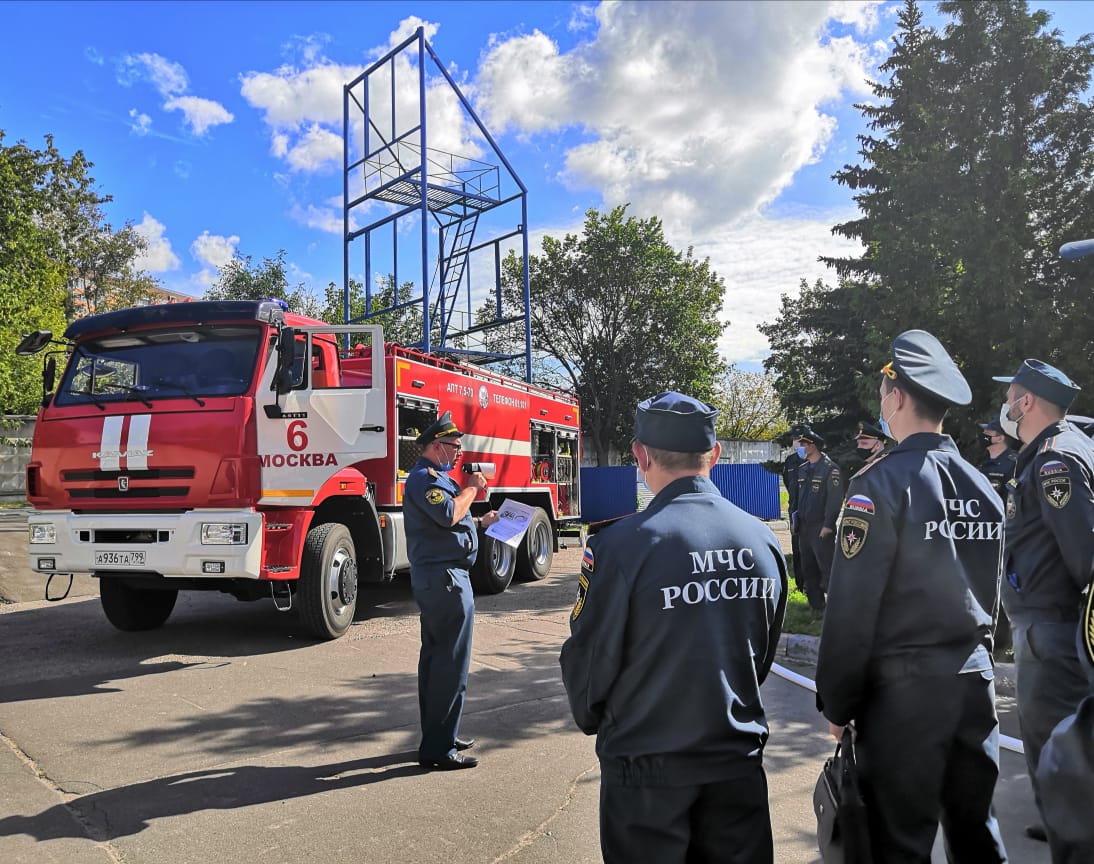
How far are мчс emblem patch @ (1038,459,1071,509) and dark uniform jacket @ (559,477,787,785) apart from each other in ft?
5.81

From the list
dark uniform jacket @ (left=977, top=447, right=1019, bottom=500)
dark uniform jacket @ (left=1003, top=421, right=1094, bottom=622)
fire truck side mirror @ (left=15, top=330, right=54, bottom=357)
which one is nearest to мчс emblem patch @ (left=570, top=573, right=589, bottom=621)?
dark uniform jacket @ (left=1003, top=421, right=1094, bottom=622)

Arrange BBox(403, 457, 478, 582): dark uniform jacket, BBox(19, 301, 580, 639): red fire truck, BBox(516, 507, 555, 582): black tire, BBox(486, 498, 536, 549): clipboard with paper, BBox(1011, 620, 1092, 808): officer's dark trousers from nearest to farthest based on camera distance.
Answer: BBox(1011, 620, 1092, 808): officer's dark trousers < BBox(403, 457, 478, 582): dark uniform jacket < BBox(486, 498, 536, 549): clipboard with paper < BBox(19, 301, 580, 639): red fire truck < BBox(516, 507, 555, 582): black tire

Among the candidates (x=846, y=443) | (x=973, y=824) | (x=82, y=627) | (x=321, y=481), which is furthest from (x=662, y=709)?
(x=846, y=443)

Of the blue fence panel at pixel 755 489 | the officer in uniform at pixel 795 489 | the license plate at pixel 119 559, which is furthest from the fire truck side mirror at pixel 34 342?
the blue fence panel at pixel 755 489

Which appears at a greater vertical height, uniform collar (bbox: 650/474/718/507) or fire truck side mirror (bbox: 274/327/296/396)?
fire truck side mirror (bbox: 274/327/296/396)

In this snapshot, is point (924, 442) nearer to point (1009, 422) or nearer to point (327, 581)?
point (1009, 422)

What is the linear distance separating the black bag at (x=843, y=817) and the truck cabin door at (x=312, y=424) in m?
5.42

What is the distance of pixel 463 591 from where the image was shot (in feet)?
14.2

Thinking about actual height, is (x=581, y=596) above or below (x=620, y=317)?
below

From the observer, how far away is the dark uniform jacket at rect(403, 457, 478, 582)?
14.2 feet

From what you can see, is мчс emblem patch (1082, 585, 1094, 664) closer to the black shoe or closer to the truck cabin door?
the black shoe

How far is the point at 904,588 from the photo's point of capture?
224cm

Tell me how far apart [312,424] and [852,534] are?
18.2 ft

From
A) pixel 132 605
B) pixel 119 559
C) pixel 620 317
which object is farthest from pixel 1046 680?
pixel 620 317
